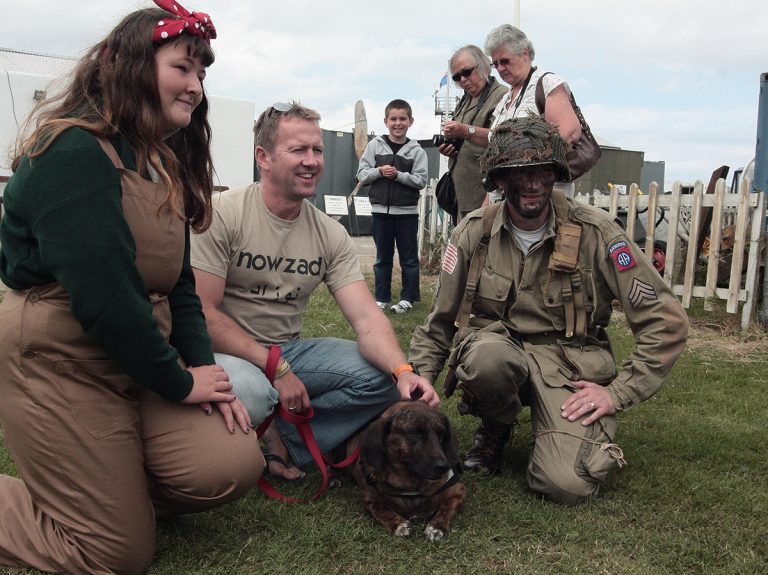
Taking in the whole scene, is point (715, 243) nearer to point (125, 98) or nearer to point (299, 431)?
point (299, 431)

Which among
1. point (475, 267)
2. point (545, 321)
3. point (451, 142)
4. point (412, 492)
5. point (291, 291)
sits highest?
point (451, 142)

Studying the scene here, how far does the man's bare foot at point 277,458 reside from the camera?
12.5ft

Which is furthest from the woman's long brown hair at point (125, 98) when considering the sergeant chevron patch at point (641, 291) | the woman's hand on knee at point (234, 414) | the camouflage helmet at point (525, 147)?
the sergeant chevron patch at point (641, 291)

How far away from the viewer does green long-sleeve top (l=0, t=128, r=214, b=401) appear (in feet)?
7.85

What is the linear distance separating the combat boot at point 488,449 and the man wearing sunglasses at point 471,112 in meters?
2.50

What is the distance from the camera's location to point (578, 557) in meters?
2.96

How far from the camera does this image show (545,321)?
387cm

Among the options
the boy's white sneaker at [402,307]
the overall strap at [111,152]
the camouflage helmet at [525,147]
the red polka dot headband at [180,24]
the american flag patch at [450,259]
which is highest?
the red polka dot headband at [180,24]

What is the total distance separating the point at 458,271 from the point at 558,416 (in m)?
0.89

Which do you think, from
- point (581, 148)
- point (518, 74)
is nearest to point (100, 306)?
point (581, 148)

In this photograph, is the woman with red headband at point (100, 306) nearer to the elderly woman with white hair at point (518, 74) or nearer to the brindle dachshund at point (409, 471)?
the brindle dachshund at point (409, 471)

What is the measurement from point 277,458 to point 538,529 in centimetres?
140

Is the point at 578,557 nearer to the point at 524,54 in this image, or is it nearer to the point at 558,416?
the point at 558,416

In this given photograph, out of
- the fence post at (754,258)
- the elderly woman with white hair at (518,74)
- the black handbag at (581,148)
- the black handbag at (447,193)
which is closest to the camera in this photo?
the black handbag at (581,148)
